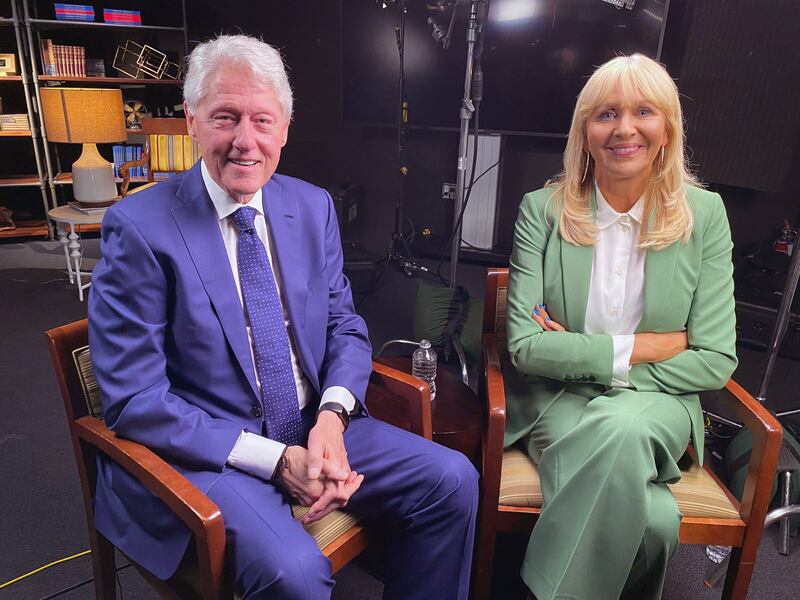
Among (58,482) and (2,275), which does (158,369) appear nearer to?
(58,482)

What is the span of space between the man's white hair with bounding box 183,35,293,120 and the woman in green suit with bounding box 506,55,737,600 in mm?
753

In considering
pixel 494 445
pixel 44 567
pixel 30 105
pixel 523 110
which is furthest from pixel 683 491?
pixel 30 105

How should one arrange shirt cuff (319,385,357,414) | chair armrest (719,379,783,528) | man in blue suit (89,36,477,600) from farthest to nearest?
shirt cuff (319,385,357,414) → chair armrest (719,379,783,528) → man in blue suit (89,36,477,600)

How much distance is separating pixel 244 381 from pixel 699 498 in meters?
1.05

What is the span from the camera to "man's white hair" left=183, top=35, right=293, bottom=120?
1.31 meters

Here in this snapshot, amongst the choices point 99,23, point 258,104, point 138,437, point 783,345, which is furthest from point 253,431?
point 99,23

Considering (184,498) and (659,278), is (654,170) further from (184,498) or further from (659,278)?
(184,498)

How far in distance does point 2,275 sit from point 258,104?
384 cm

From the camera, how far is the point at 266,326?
1362 mm

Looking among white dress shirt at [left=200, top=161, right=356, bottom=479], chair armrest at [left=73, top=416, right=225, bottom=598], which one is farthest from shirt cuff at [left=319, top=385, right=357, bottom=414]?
chair armrest at [left=73, top=416, right=225, bottom=598]

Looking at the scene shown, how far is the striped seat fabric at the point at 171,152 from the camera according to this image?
4.57 meters

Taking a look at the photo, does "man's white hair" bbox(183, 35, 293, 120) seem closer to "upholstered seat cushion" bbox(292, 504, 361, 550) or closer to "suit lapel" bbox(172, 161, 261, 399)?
"suit lapel" bbox(172, 161, 261, 399)

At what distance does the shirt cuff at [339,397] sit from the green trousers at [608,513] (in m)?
0.48

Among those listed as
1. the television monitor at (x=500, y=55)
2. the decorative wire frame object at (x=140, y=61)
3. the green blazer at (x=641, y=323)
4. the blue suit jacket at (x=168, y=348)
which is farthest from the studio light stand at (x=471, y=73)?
the decorative wire frame object at (x=140, y=61)
